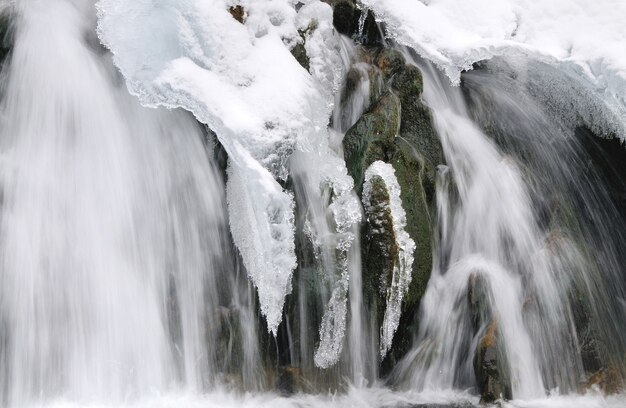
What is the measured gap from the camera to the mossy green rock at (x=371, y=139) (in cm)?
409

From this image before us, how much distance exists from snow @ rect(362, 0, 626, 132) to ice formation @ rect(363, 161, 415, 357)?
0.94 meters

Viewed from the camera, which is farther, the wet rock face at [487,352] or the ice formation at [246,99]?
the wet rock face at [487,352]

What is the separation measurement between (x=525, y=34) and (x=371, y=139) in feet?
5.37

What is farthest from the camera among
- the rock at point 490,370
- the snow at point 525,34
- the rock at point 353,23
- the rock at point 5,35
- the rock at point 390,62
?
the rock at point 353,23

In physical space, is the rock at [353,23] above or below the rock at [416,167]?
above

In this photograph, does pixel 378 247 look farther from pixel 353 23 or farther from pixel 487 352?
pixel 353 23

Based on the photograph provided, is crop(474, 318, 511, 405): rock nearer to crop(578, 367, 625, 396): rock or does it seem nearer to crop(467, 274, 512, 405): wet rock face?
crop(467, 274, 512, 405): wet rock face

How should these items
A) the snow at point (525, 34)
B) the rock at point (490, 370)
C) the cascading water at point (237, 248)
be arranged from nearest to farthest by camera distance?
1. the cascading water at point (237, 248)
2. the rock at point (490, 370)
3. the snow at point (525, 34)

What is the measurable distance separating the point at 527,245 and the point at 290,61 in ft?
7.27

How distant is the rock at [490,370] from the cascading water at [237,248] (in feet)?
0.06

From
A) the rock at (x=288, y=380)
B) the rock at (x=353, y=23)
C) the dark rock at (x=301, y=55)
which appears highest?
the rock at (x=353, y=23)

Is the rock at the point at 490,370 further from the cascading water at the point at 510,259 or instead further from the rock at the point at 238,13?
the rock at the point at 238,13

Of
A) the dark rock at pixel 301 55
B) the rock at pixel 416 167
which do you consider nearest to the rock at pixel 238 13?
the dark rock at pixel 301 55

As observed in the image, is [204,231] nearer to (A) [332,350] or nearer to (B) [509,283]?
(A) [332,350]
